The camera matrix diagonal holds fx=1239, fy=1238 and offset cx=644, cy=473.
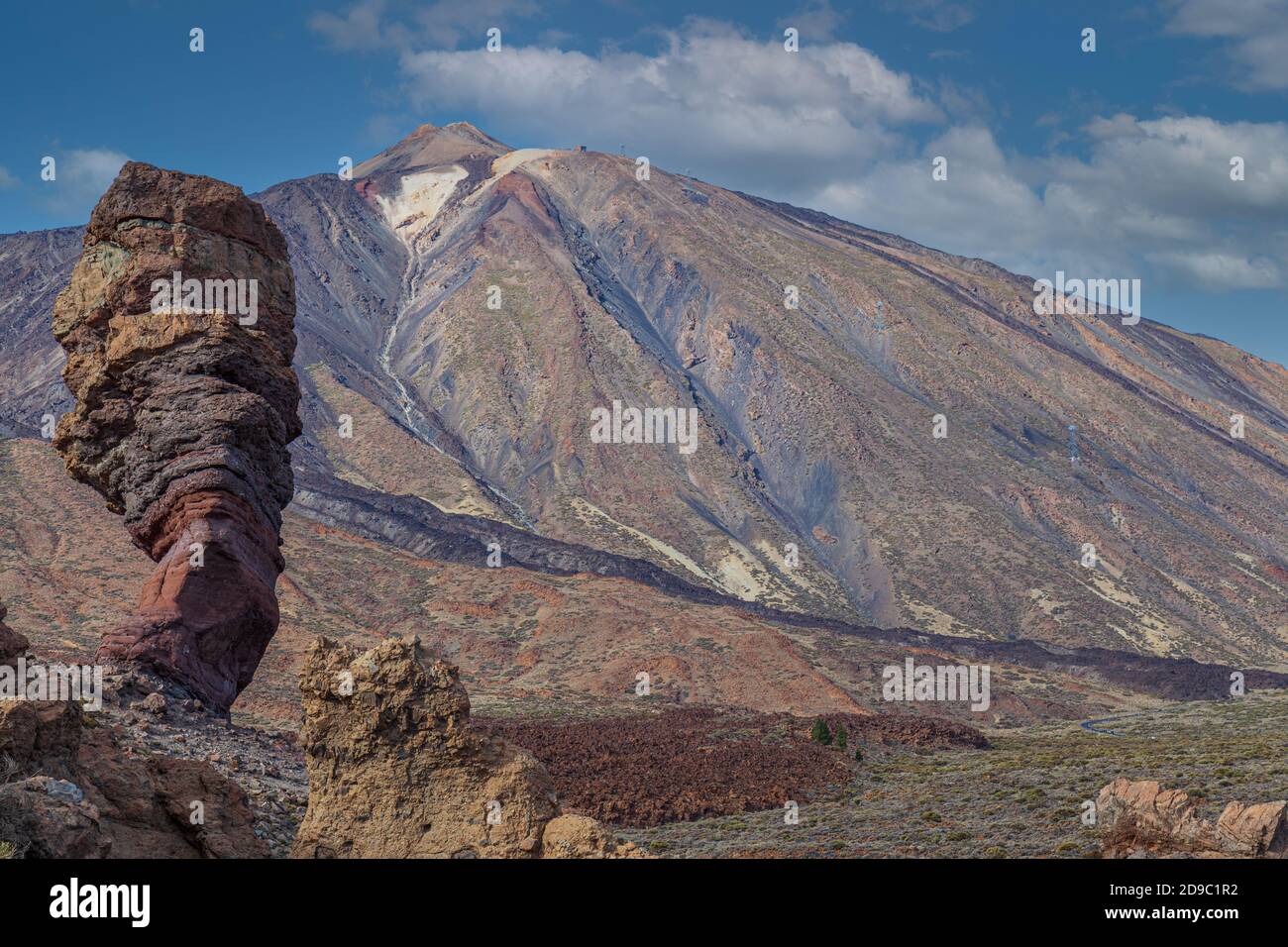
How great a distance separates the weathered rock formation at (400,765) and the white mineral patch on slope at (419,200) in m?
167

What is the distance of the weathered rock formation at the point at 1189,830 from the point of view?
498 inches

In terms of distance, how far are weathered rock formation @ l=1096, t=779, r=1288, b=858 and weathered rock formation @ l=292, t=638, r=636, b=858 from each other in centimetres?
640

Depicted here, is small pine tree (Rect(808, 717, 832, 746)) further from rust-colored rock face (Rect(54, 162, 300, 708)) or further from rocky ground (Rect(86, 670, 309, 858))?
rocky ground (Rect(86, 670, 309, 858))

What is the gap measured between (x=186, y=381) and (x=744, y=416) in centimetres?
11318

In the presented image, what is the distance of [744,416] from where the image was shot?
13475 cm

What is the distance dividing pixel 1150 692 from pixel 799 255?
95.0 m

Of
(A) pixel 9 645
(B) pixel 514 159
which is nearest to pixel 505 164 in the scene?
(B) pixel 514 159

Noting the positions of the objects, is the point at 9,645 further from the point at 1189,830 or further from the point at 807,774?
the point at 807,774

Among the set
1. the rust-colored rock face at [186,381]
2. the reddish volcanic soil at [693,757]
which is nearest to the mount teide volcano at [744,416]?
the reddish volcanic soil at [693,757]

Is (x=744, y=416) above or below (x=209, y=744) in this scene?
above

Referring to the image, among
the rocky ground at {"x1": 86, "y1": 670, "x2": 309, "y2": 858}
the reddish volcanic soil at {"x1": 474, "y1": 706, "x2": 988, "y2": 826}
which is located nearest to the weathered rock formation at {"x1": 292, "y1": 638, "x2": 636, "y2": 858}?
the rocky ground at {"x1": 86, "y1": 670, "x2": 309, "y2": 858}

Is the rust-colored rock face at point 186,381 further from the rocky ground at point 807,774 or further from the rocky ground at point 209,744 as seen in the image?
the rocky ground at point 807,774

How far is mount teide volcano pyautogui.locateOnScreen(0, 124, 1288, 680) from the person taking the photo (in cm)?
10275

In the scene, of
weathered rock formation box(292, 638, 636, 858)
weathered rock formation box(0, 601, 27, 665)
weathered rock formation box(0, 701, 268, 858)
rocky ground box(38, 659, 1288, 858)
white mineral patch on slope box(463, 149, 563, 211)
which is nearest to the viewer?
weathered rock formation box(0, 701, 268, 858)
